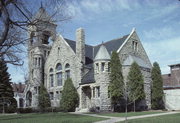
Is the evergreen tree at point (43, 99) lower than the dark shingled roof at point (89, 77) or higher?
lower

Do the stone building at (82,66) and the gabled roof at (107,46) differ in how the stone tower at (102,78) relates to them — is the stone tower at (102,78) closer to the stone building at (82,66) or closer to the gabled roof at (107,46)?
the stone building at (82,66)

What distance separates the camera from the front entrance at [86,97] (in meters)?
33.3

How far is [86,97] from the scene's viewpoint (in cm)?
3384

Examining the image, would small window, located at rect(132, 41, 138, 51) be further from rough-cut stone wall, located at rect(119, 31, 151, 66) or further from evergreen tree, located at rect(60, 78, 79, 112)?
evergreen tree, located at rect(60, 78, 79, 112)

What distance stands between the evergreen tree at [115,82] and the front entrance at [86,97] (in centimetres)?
477

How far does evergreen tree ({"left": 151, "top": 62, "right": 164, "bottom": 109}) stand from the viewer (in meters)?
33.4

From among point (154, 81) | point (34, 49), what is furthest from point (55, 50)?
point (154, 81)

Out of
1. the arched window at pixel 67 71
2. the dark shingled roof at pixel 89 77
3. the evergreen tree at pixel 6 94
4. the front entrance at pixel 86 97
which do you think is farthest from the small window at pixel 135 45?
the evergreen tree at pixel 6 94

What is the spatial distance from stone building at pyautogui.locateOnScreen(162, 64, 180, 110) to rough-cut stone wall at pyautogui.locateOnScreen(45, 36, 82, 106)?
13.7m

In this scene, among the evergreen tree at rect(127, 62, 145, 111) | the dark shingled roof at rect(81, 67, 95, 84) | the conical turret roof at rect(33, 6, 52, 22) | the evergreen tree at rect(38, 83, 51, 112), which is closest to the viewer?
the conical turret roof at rect(33, 6, 52, 22)

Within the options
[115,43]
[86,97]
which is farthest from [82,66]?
[115,43]

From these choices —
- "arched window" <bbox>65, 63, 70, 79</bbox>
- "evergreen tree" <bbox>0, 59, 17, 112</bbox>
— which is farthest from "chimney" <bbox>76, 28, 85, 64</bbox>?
"evergreen tree" <bbox>0, 59, 17, 112</bbox>

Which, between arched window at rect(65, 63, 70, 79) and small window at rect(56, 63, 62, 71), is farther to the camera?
small window at rect(56, 63, 62, 71)

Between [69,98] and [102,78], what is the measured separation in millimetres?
5673
